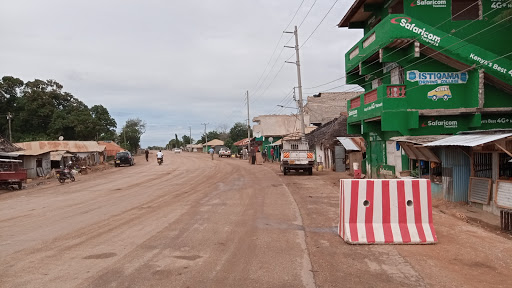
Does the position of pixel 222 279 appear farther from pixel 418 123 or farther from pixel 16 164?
pixel 16 164

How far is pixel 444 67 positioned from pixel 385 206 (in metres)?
12.6

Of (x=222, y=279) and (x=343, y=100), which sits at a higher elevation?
(x=343, y=100)

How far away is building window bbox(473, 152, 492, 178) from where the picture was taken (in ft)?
37.9

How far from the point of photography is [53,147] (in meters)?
37.8

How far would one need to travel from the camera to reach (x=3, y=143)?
27141 mm

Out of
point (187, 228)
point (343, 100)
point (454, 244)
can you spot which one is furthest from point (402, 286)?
point (343, 100)

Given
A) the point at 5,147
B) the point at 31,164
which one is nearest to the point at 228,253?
the point at 5,147

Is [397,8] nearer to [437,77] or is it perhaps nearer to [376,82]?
[437,77]

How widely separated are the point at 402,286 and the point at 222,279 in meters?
2.33

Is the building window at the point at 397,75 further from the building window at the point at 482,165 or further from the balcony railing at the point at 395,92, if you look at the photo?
the building window at the point at 482,165

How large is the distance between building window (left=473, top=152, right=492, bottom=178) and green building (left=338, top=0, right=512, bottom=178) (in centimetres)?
519

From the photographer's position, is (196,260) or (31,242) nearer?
(196,260)

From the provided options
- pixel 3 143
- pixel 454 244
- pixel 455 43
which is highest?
pixel 455 43

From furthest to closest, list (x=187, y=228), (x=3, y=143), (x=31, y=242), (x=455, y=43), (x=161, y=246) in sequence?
1. (x=3, y=143)
2. (x=455, y=43)
3. (x=187, y=228)
4. (x=31, y=242)
5. (x=161, y=246)
